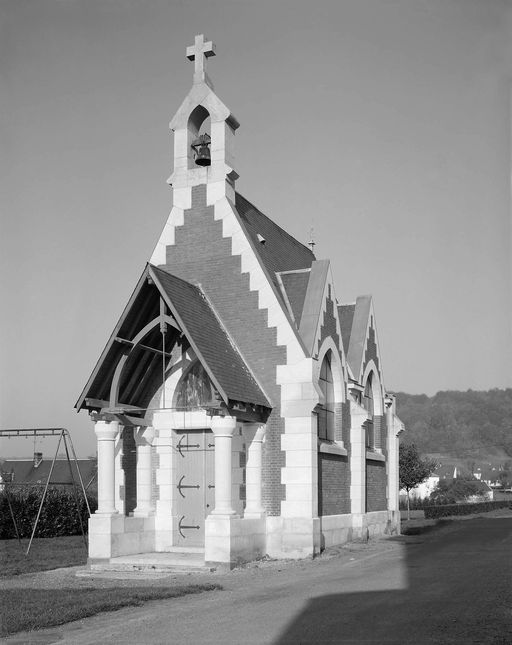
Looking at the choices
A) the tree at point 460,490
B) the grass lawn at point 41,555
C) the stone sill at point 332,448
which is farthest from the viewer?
the tree at point 460,490

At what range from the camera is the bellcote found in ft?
66.5

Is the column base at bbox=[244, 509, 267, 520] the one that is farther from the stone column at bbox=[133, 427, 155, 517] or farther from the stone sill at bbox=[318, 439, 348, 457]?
the stone column at bbox=[133, 427, 155, 517]

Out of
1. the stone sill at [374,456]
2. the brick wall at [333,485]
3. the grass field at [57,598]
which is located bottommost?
the grass field at [57,598]

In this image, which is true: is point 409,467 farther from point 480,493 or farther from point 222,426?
point 480,493

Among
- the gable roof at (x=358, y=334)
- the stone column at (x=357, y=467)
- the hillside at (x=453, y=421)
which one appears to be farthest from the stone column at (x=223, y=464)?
the hillside at (x=453, y=421)

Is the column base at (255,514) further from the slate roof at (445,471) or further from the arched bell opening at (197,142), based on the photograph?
the slate roof at (445,471)

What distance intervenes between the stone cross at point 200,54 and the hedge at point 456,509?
123ft

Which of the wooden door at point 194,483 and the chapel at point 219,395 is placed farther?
the wooden door at point 194,483

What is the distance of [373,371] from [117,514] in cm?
1066

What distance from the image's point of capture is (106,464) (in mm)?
17797

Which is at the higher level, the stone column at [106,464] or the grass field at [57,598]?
the stone column at [106,464]

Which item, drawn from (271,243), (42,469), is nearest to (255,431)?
(271,243)

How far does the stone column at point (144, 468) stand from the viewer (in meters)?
18.9

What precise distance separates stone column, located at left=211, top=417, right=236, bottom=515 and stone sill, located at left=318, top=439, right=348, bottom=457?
3.54 metres
